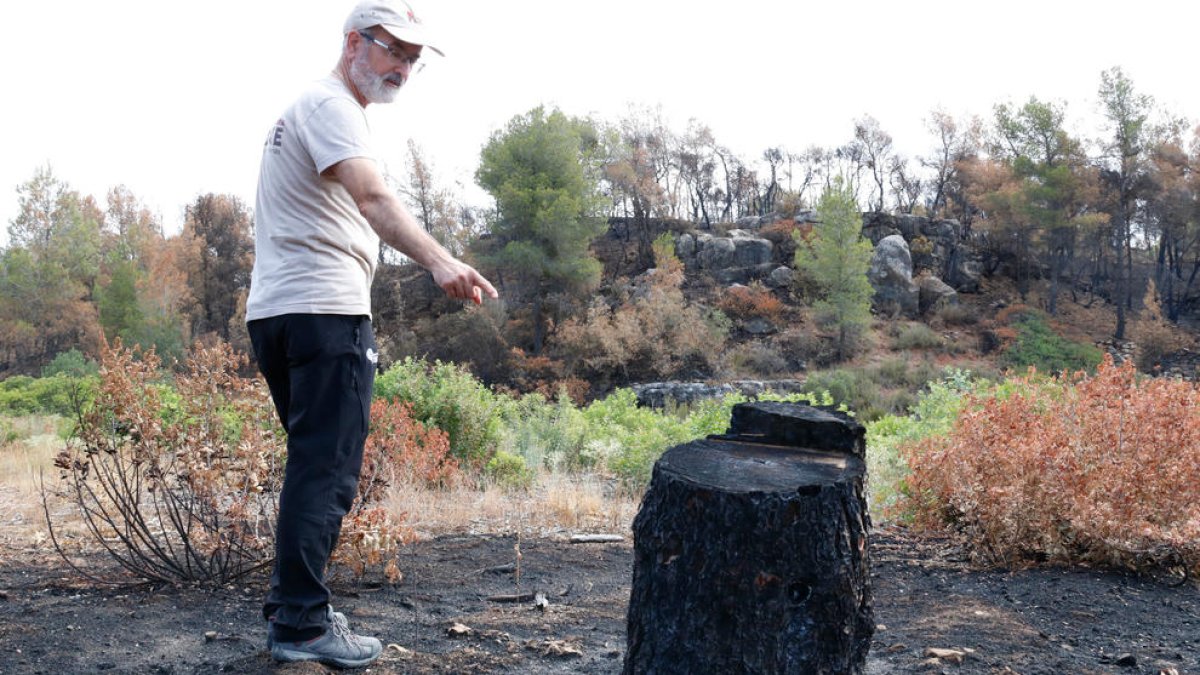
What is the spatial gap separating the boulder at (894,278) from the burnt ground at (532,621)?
1111 inches

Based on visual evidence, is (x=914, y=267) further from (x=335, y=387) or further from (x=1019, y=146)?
(x=335, y=387)

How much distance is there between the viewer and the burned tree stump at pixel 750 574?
1878mm

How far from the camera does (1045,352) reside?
26703 millimetres

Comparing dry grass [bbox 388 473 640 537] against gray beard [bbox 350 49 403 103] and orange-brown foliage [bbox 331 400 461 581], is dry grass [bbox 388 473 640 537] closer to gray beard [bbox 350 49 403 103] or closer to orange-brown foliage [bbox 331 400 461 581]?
orange-brown foliage [bbox 331 400 461 581]

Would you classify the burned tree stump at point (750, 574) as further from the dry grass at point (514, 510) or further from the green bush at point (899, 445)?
the green bush at point (899, 445)

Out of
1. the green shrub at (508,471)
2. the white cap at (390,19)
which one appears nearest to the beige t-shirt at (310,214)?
the white cap at (390,19)

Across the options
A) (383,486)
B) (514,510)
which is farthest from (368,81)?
(514,510)

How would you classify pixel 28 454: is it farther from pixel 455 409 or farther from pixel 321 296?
pixel 321 296

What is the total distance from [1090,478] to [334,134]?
3.41 metres

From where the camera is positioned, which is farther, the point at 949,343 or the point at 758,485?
the point at 949,343

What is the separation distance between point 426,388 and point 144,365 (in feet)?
15.3

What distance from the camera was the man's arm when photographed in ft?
7.11

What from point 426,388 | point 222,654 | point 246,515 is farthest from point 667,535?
point 426,388

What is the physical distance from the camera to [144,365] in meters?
3.32
